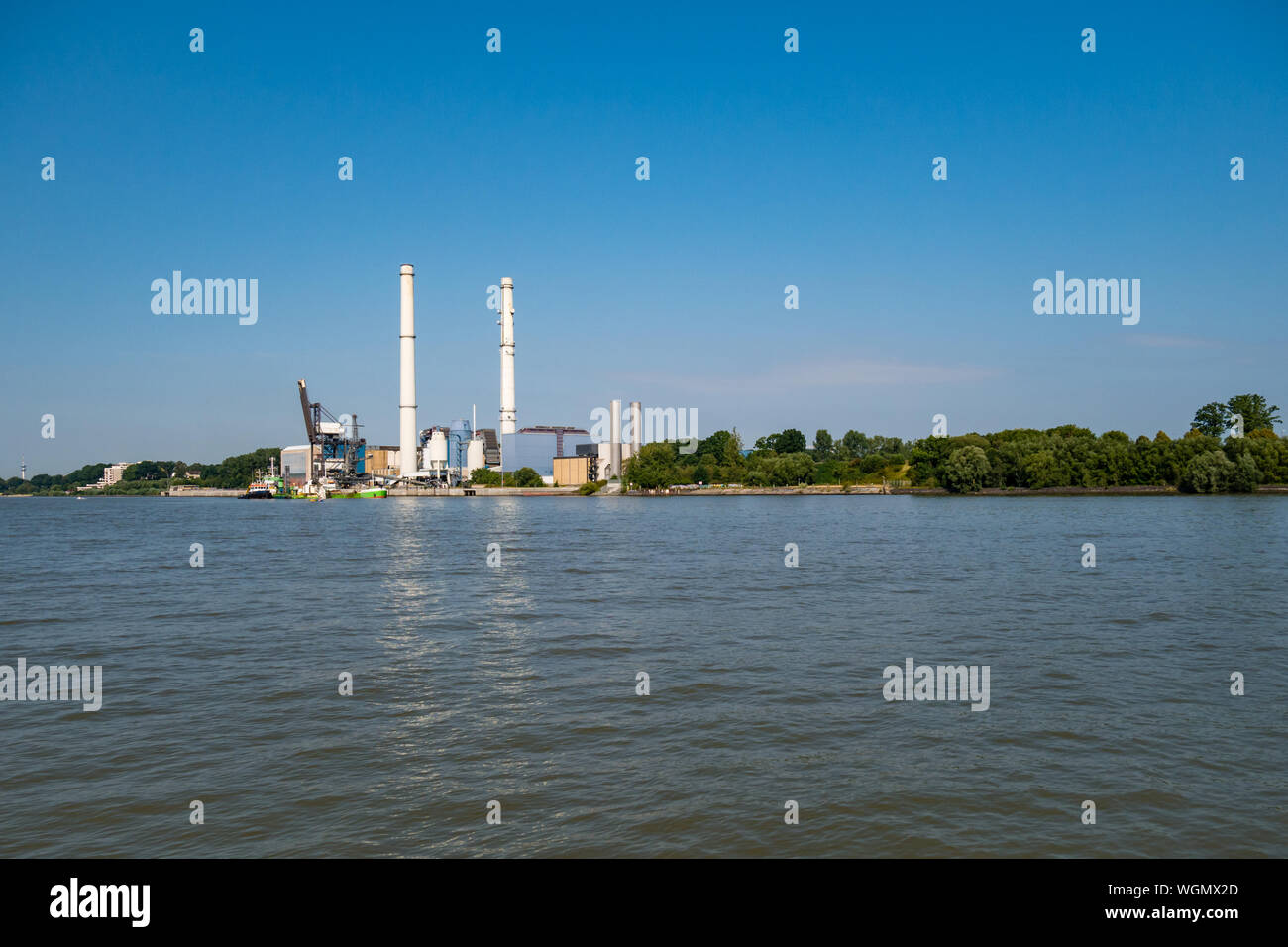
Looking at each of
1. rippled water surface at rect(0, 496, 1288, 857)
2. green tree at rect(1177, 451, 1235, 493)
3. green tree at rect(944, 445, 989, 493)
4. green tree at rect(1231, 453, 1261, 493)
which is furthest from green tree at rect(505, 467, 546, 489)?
rippled water surface at rect(0, 496, 1288, 857)

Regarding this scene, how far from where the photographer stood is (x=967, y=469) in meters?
123

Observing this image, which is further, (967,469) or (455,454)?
(455,454)

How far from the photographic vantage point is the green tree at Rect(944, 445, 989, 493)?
405 ft

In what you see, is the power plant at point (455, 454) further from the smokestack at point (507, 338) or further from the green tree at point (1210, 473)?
the green tree at point (1210, 473)

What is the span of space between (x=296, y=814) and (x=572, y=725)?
12.8ft

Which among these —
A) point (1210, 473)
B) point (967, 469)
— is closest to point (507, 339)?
point (967, 469)

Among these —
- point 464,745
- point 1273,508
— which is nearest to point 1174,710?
point 464,745

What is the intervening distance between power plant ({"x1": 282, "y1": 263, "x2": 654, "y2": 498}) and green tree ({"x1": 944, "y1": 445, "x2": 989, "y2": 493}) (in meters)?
74.0

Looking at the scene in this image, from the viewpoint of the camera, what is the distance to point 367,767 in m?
9.54

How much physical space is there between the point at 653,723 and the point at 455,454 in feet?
633

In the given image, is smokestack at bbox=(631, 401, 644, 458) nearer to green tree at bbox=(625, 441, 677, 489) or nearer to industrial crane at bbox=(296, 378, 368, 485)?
green tree at bbox=(625, 441, 677, 489)

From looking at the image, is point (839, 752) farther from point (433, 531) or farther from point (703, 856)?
point (433, 531)

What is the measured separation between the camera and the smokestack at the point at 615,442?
178625 millimetres

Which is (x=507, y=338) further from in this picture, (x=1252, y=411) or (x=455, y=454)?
(x=1252, y=411)
